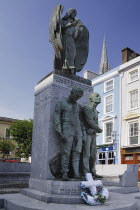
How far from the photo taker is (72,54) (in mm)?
7566

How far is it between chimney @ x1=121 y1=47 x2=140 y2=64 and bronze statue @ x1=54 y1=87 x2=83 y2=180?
86.9 ft

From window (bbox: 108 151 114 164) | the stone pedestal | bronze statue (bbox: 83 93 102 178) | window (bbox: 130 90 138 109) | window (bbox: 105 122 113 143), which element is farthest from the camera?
window (bbox: 105 122 113 143)

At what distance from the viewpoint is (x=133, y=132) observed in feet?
88.8

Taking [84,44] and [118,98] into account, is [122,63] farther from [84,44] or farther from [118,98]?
[84,44]

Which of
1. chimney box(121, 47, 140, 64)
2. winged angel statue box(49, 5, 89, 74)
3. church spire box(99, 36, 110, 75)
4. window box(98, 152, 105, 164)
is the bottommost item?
window box(98, 152, 105, 164)

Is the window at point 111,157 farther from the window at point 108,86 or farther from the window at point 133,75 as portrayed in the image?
the window at point 133,75

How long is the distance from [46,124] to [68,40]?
2.83 metres

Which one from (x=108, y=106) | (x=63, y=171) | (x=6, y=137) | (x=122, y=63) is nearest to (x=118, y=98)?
(x=108, y=106)

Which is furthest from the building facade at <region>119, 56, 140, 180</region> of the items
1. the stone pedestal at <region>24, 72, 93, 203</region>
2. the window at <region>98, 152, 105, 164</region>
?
the stone pedestal at <region>24, 72, 93, 203</region>

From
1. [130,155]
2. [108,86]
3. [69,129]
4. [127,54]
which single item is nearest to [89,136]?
[69,129]

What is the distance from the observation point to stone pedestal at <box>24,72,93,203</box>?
622cm

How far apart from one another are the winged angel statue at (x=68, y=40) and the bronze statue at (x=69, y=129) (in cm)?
122

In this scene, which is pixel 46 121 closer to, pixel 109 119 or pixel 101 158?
pixel 109 119

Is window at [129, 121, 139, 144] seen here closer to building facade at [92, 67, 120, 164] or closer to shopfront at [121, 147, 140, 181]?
shopfront at [121, 147, 140, 181]
